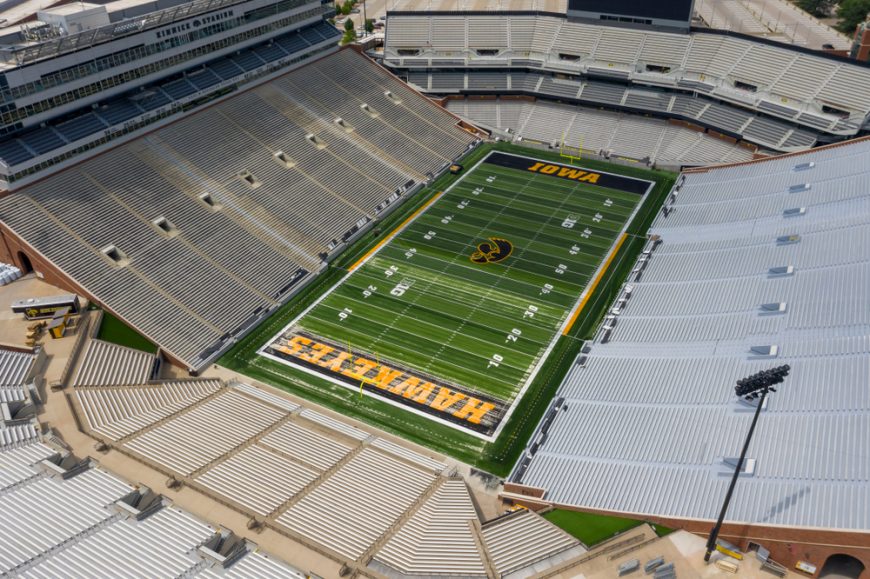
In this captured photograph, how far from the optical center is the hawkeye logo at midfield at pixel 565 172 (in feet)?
201

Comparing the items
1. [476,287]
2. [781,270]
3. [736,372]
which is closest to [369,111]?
→ [476,287]

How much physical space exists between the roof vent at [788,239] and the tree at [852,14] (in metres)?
65.5

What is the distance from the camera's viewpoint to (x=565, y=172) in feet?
204

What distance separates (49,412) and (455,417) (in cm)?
2146

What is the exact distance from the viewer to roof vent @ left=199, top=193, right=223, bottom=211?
49969mm

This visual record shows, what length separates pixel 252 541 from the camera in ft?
84.4

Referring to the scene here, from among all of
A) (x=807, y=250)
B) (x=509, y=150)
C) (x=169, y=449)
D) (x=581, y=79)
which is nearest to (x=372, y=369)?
(x=169, y=449)

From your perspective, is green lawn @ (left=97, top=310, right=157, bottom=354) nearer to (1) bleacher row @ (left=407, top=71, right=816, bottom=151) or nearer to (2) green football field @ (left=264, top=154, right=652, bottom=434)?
(2) green football field @ (left=264, top=154, right=652, bottom=434)

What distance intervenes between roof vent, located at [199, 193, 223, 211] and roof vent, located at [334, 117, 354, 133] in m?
16.6

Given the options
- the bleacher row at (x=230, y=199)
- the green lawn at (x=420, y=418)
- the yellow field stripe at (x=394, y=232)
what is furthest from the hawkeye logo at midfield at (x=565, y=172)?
the yellow field stripe at (x=394, y=232)

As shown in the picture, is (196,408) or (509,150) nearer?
(196,408)

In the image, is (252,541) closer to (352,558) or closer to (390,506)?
(352,558)

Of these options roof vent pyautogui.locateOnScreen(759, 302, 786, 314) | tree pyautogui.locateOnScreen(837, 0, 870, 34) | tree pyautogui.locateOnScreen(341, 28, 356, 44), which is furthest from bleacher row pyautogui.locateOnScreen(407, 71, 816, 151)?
tree pyautogui.locateOnScreen(837, 0, 870, 34)

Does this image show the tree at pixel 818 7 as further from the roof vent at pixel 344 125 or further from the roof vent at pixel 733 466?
the roof vent at pixel 733 466
